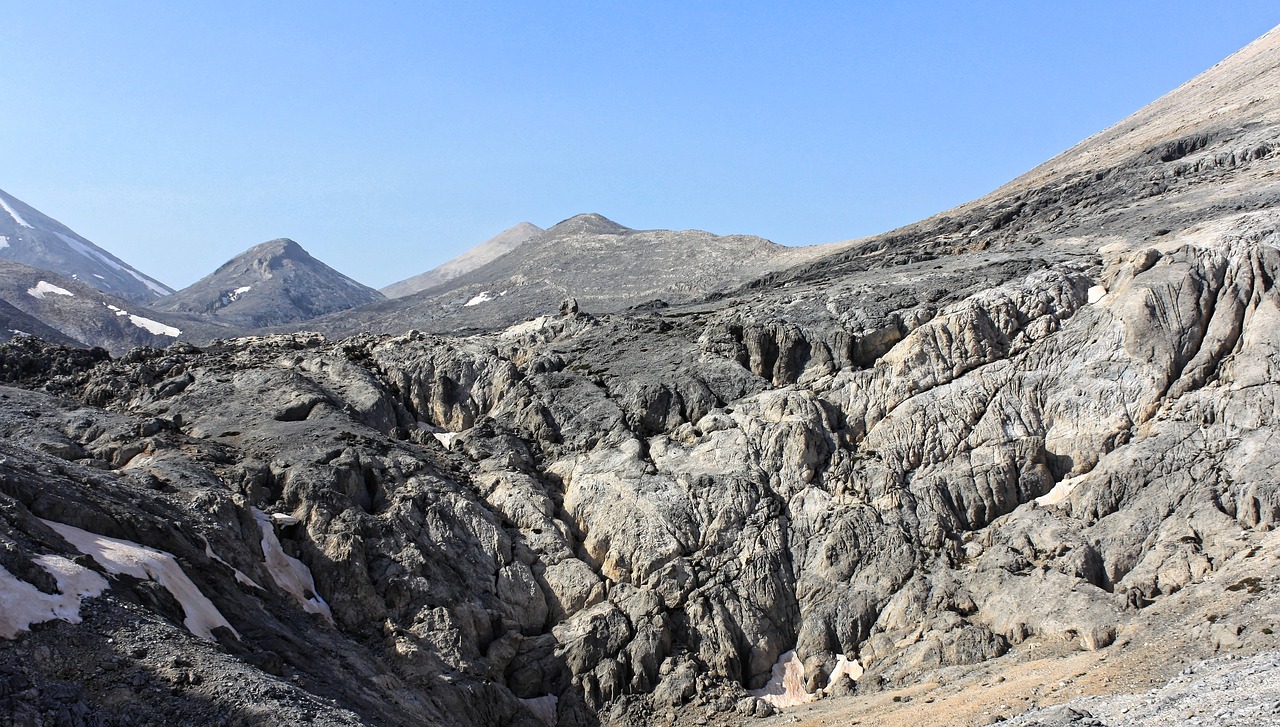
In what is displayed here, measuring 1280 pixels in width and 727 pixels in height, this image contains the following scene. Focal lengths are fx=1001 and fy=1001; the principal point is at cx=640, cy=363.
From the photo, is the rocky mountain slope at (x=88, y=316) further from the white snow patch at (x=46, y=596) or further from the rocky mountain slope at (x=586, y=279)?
the white snow patch at (x=46, y=596)

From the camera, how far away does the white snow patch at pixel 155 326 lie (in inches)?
4840

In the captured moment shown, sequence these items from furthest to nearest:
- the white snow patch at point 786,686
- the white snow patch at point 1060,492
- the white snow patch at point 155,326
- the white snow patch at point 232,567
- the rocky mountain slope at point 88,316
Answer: the white snow patch at point 155,326, the rocky mountain slope at point 88,316, the white snow patch at point 1060,492, the white snow patch at point 786,686, the white snow patch at point 232,567

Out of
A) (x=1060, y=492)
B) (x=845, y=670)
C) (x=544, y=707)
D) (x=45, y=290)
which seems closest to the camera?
(x=544, y=707)

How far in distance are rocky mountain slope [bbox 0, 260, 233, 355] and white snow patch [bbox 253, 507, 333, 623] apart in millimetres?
82757

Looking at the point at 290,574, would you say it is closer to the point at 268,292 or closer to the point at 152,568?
the point at 152,568

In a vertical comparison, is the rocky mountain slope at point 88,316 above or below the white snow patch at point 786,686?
above

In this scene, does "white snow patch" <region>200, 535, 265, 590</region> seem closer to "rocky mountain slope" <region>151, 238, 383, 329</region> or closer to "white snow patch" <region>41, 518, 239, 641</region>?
"white snow patch" <region>41, 518, 239, 641</region>

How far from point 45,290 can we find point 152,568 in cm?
12201

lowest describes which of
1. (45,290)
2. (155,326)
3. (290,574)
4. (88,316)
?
(290,574)

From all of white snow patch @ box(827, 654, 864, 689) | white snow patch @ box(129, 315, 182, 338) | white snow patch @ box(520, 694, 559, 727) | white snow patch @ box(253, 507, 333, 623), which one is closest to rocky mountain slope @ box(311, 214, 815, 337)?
white snow patch @ box(129, 315, 182, 338)

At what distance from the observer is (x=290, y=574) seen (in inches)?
1534

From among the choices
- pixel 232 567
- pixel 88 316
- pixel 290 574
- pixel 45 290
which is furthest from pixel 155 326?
pixel 232 567

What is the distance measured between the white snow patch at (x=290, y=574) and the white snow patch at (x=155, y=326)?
91.3 meters

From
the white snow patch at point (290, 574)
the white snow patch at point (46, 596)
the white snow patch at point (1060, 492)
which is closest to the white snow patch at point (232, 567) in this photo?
the white snow patch at point (290, 574)
